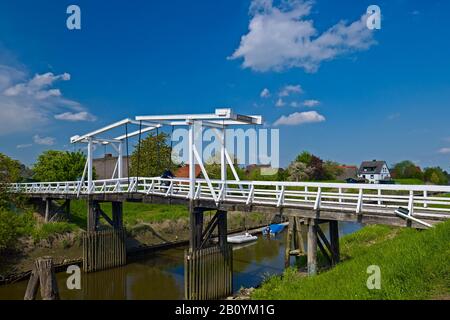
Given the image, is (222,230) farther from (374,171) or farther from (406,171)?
(406,171)

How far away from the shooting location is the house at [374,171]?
8112 cm

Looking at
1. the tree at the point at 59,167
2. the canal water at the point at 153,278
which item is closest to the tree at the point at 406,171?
the canal water at the point at 153,278

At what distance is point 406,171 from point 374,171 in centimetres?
1442

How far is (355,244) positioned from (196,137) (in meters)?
9.89

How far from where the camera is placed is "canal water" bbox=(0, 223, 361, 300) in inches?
651

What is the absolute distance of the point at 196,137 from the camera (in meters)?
15.4

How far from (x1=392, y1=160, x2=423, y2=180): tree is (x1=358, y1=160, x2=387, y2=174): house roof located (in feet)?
26.0

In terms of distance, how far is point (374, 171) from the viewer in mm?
81812

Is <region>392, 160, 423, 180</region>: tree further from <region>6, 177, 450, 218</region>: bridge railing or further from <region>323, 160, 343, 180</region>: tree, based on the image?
<region>6, 177, 450, 218</region>: bridge railing

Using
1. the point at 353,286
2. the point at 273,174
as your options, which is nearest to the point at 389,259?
the point at 353,286

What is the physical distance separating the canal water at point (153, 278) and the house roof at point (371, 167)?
6443 centimetres

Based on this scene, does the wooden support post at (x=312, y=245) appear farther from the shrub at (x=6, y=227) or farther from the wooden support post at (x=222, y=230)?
the shrub at (x=6, y=227)

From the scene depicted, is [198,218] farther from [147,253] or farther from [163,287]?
[147,253]

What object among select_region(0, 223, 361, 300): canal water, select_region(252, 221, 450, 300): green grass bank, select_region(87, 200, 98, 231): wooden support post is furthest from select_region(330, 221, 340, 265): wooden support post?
select_region(87, 200, 98, 231): wooden support post
